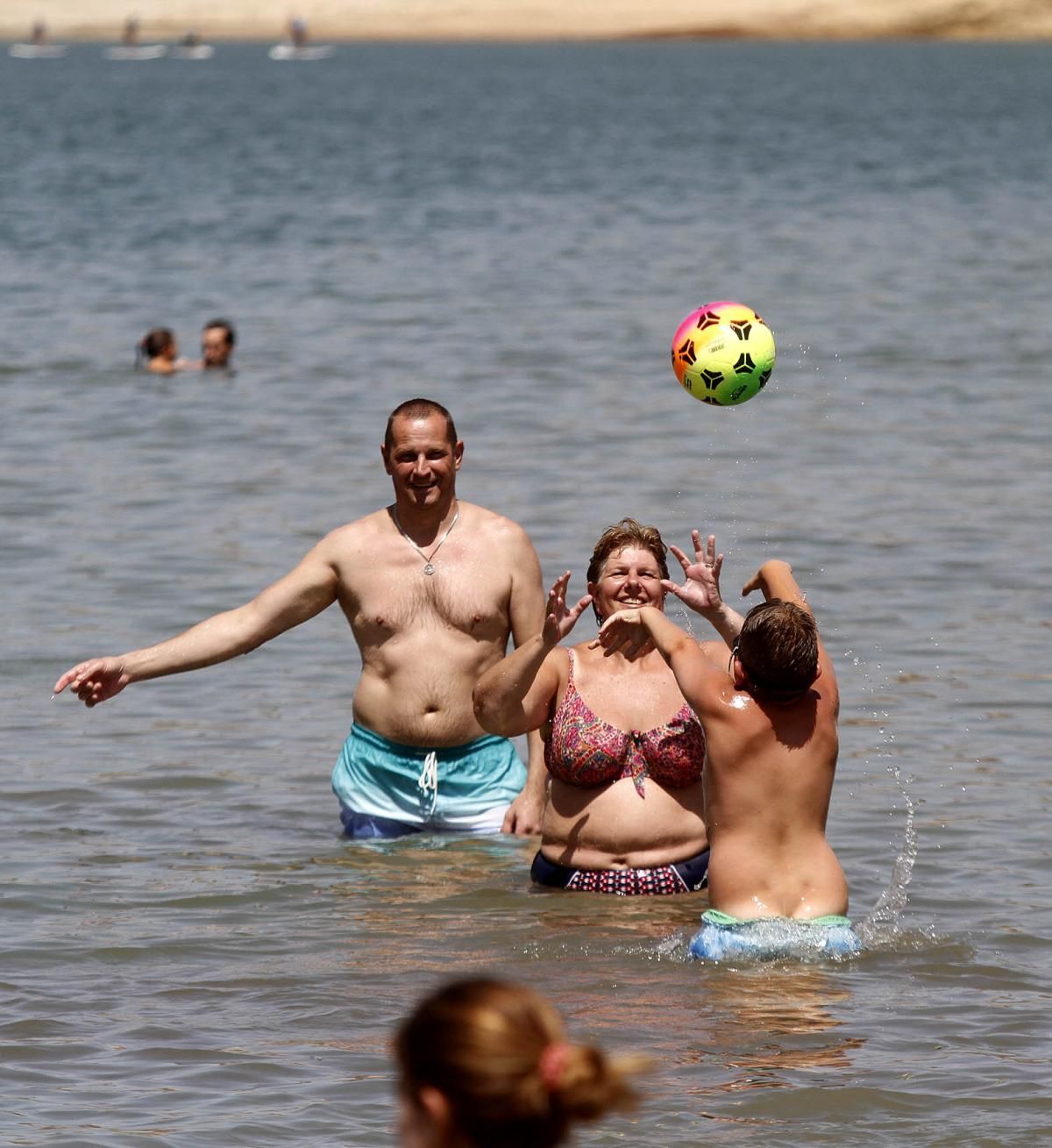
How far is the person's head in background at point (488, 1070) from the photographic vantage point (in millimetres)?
2930

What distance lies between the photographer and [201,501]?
15141mm

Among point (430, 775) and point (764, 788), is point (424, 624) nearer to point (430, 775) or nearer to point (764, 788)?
point (430, 775)

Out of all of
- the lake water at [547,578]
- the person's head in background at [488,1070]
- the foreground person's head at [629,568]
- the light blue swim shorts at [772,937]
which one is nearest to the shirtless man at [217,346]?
the lake water at [547,578]

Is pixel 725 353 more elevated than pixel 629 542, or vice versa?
pixel 725 353

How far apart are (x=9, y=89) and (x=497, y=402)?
7436 centimetres

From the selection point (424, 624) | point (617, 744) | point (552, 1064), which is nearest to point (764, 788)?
point (617, 744)

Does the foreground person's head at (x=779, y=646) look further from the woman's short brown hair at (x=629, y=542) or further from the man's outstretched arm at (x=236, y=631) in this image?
the man's outstretched arm at (x=236, y=631)

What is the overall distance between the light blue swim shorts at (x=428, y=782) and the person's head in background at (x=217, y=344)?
12.8 m

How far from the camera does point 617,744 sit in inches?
296

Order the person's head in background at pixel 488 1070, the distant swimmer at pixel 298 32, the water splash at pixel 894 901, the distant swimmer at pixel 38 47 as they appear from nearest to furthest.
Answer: the person's head in background at pixel 488 1070, the water splash at pixel 894 901, the distant swimmer at pixel 298 32, the distant swimmer at pixel 38 47

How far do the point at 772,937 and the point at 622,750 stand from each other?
1.03 m

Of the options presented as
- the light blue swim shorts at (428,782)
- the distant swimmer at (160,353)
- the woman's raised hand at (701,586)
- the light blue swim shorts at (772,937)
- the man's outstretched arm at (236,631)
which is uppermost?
the distant swimmer at (160,353)

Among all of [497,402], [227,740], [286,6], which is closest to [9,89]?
[286,6]

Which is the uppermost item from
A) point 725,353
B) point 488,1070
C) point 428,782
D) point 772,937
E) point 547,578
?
point 725,353
